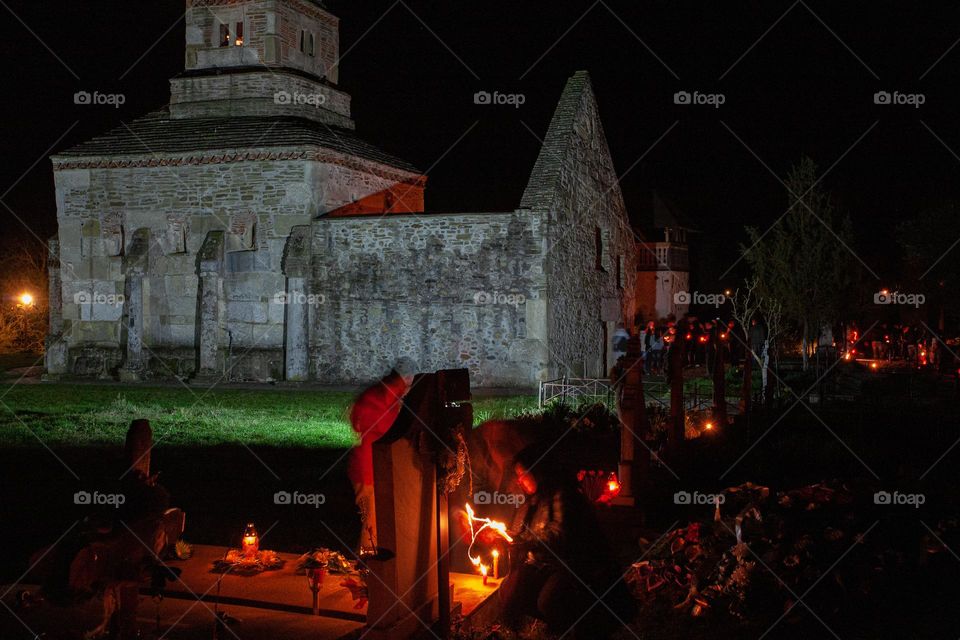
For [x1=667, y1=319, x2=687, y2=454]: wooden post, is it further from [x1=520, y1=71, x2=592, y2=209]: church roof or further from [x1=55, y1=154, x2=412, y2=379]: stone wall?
[x1=55, y1=154, x2=412, y2=379]: stone wall

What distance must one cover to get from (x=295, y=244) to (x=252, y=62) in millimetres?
7130

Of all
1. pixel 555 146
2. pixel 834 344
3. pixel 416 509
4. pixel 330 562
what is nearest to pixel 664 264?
pixel 834 344

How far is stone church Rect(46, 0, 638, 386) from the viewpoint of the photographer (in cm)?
2469

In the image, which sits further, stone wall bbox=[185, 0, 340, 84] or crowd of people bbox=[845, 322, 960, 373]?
crowd of people bbox=[845, 322, 960, 373]

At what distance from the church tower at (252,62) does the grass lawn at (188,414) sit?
391 inches

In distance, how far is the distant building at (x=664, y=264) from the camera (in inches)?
1868

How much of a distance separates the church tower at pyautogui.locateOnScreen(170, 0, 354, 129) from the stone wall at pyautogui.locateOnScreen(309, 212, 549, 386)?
5.48m

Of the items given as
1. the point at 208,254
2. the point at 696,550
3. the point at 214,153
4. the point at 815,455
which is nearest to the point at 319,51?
the point at 214,153

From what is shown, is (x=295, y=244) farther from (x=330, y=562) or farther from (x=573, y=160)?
(x=330, y=562)

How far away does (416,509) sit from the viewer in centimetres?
654

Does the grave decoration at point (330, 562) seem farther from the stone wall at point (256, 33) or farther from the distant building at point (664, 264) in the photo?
the distant building at point (664, 264)

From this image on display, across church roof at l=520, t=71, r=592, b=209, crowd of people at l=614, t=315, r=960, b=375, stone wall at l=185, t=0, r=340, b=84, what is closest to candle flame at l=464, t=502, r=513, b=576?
crowd of people at l=614, t=315, r=960, b=375

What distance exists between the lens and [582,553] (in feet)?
20.0

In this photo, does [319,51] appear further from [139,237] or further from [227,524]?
[227,524]
